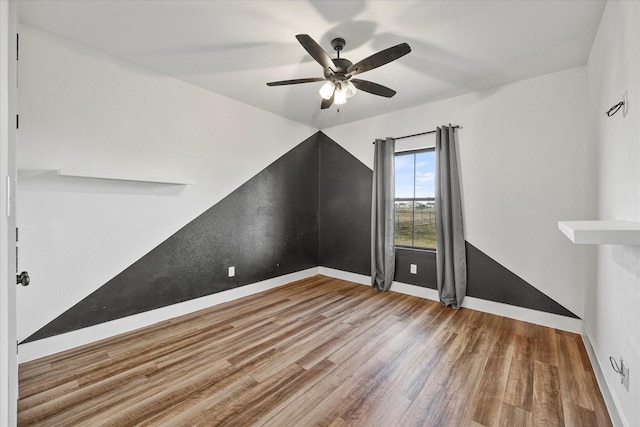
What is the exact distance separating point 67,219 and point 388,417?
289cm

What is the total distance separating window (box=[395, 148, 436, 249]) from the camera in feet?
12.5

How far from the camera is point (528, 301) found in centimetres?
296

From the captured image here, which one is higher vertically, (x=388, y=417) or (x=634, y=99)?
(x=634, y=99)

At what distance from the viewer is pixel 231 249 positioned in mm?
3562

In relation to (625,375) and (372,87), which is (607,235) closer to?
(625,375)

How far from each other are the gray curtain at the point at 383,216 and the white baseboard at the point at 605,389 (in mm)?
2070

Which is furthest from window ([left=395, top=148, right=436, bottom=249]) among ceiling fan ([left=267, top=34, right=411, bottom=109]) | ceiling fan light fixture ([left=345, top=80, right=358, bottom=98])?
ceiling fan light fixture ([left=345, top=80, right=358, bottom=98])

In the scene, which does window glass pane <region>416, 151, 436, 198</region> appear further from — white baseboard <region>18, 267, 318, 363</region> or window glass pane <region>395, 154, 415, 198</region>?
white baseboard <region>18, 267, 318, 363</region>

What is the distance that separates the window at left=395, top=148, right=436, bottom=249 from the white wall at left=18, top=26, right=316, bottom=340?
2584 mm

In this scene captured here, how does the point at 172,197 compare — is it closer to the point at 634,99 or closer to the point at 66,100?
the point at 66,100

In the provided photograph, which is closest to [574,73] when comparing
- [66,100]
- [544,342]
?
[544,342]

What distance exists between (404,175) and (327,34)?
2.36 metres

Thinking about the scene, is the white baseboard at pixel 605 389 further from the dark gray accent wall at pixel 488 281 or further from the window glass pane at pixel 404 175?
the window glass pane at pixel 404 175

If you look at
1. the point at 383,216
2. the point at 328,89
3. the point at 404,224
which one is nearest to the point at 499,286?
the point at 404,224
